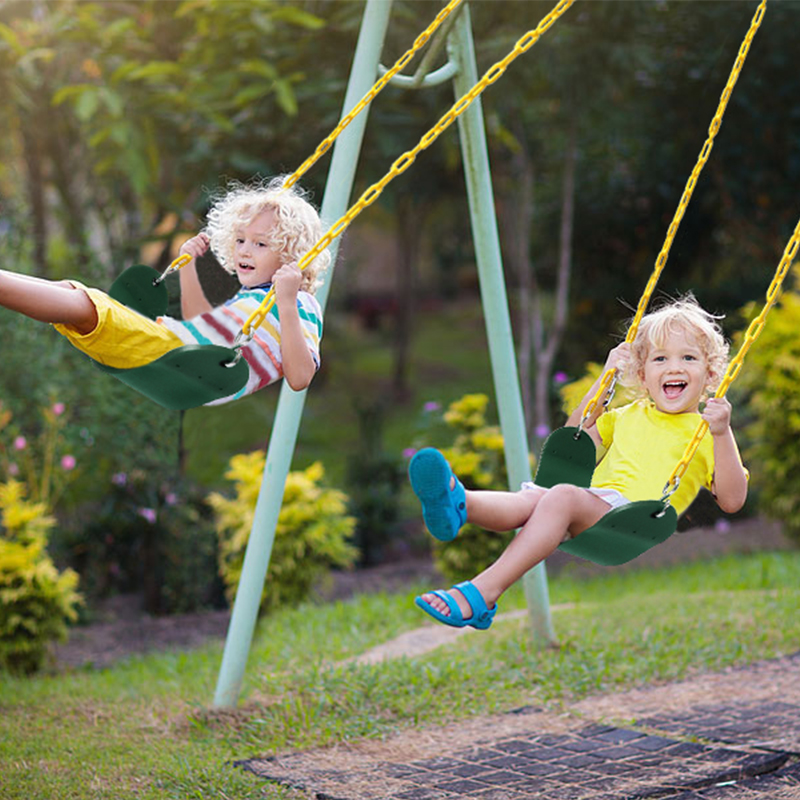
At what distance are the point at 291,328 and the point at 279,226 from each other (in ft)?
1.31

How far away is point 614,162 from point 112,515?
19.7 feet

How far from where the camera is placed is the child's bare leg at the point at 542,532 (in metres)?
2.74

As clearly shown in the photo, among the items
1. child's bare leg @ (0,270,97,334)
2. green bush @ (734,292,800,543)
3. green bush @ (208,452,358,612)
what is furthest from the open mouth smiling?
green bush @ (734,292,800,543)

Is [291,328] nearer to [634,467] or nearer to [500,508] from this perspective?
[500,508]

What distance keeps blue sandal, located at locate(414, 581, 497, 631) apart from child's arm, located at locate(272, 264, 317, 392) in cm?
66

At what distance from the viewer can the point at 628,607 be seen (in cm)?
589

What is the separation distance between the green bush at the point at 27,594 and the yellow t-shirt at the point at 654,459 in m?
3.22

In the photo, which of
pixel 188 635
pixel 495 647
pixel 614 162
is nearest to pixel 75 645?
pixel 188 635

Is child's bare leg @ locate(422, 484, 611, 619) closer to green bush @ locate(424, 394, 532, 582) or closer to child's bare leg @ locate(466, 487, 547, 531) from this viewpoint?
child's bare leg @ locate(466, 487, 547, 531)

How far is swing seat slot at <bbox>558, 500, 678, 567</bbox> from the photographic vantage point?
8.71 feet

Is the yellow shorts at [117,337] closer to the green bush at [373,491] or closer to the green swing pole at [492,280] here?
the green swing pole at [492,280]

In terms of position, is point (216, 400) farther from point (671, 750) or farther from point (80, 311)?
point (671, 750)

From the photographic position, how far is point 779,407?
23.0 feet

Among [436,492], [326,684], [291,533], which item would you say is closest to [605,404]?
[436,492]
